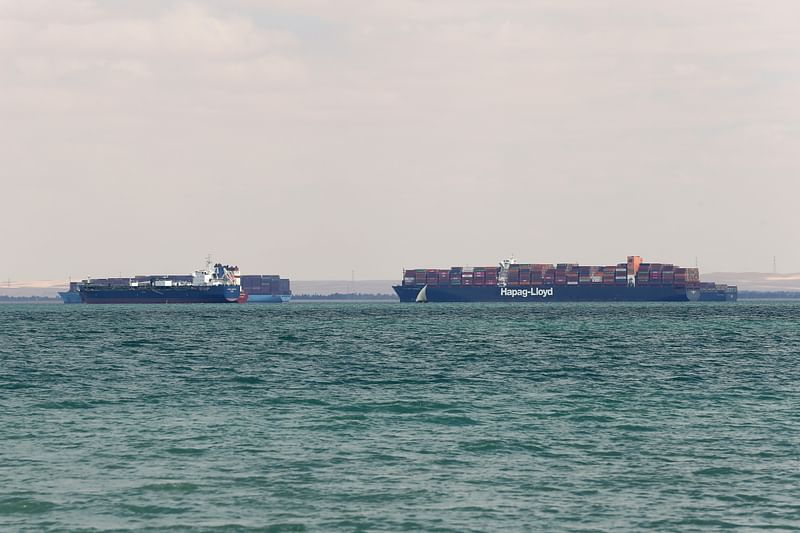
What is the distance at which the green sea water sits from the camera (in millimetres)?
21641

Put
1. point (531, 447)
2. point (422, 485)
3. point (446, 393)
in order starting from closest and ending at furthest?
point (422, 485) → point (531, 447) → point (446, 393)

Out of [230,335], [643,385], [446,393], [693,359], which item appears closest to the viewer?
[446,393]

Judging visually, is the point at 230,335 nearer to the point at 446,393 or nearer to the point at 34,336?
the point at 34,336

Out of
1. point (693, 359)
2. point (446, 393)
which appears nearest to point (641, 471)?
point (446, 393)

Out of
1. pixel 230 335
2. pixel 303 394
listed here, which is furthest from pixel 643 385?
pixel 230 335

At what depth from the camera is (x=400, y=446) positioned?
2980cm

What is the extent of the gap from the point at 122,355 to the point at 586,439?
45.6 m

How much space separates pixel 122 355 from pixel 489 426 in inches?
1648

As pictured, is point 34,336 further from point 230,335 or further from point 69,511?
point 69,511

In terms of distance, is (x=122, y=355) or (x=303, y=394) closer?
(x=303, y=394)

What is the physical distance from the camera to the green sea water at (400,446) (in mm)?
21641

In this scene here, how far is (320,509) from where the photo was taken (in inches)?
868

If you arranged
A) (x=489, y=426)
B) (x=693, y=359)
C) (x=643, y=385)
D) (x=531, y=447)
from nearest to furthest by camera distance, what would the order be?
1. (x=531, y=447)
2. (x=489, y=426)
3. (x=643, y=385)
4. (x=693, y=359)

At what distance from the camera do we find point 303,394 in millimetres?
44031
